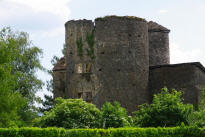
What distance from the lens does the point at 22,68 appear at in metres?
43.1

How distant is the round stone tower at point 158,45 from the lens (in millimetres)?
44562

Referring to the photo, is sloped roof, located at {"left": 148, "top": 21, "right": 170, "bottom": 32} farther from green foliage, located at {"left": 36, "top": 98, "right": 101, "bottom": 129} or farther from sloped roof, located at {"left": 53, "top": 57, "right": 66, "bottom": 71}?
green foliage, located at {"left": 36, "top": 98, "right": 101, "bottom": 129}

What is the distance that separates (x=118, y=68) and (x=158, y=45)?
8658 millimetres

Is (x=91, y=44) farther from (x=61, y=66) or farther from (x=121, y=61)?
(x=61, y=66)

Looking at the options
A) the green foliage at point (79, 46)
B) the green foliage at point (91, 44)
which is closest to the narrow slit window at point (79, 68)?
the green foliage at point (79, 46)

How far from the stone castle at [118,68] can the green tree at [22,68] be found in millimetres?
3570

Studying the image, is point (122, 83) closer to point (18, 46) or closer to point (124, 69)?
point (124, 69)

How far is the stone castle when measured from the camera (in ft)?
124

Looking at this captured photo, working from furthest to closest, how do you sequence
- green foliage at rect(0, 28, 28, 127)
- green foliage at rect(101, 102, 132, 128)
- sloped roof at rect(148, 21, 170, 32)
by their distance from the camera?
sloped roof at rect(148, 21, 170, 32), green foliage at rect(0, 28, 28, 127), green foliage at rect(101, 102, 132, 128)

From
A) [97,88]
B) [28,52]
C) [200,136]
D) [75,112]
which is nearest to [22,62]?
[28,52]

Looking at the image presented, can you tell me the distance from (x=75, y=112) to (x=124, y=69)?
10.6 metres

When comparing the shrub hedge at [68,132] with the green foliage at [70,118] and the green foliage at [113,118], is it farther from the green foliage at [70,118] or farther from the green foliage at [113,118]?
the green foliage at [70,118]

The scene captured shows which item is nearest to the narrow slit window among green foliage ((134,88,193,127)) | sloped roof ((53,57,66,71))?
sloped roof ((53,57,66,71))

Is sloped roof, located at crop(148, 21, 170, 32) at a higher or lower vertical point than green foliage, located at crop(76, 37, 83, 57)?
higher
